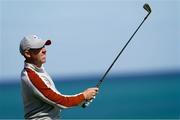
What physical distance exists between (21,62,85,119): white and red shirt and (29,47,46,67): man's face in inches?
2.0

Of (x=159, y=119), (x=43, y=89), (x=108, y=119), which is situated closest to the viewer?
(x=43, y=89)

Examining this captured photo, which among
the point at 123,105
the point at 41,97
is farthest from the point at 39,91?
the point at 123,105

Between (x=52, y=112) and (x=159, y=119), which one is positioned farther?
(x=159, y=119)

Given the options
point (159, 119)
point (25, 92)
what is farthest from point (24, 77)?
point (159, 119)

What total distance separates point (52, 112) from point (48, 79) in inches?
11.6

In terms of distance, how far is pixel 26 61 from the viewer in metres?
7.67

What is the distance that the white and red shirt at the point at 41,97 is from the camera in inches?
296

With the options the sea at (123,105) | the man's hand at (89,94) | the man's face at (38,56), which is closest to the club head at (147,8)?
the man's hand at (89,94)

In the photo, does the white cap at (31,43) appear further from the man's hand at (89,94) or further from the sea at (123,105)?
the sea at (123,105)

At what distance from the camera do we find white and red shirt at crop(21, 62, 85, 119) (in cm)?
752

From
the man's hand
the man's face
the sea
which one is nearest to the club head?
the man's hand

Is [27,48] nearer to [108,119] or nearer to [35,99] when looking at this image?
[35,99]

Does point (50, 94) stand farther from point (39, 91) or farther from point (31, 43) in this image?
point (31, 43)

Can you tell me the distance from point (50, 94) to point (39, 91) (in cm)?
10
